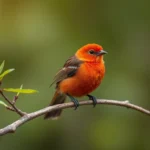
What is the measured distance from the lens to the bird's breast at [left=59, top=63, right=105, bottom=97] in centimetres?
539

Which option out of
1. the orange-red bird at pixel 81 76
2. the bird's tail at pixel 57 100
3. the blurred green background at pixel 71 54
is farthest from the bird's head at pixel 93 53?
the blurred green background at pixel 71 54

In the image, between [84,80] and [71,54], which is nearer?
[84,80]

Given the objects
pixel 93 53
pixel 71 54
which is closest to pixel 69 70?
pixel 93 53

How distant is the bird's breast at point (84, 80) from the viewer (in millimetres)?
5391

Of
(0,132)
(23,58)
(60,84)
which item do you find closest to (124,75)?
(23,58)

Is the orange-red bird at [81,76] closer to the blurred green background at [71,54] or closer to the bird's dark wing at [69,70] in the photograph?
the bird's dark wing at [69,70]

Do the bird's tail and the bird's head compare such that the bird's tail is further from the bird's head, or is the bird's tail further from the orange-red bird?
the bird's head

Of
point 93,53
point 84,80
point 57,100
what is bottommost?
point 57,100

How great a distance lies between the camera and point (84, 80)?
541 cm

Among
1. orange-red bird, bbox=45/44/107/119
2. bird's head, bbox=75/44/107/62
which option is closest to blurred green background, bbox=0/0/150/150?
orange-red bird, bbox=45/44/107/119

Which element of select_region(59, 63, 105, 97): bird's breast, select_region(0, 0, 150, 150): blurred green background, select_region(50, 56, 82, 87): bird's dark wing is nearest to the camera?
select_region(59, 63, 105, 97): bird's breast

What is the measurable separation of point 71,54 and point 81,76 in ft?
6.71

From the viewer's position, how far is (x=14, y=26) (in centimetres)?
792

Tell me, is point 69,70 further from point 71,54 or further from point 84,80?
point 71,54
